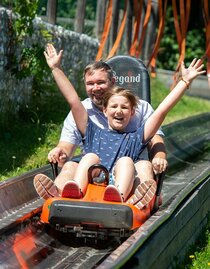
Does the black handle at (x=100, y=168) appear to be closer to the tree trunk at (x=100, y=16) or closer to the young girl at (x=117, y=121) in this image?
the young girl at (x=117, y=121)

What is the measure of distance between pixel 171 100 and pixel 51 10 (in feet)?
19.5

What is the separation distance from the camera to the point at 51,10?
1087 centimetres

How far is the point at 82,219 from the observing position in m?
4.76

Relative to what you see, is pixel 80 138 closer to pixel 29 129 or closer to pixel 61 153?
pixel 61 153

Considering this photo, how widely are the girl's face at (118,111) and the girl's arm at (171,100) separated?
0.15m

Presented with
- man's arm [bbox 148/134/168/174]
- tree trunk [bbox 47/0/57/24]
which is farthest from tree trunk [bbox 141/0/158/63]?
man's arm [bbox 148/134/168/174]

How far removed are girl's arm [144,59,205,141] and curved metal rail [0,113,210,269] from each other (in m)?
0.49

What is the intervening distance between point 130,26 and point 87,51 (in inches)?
112

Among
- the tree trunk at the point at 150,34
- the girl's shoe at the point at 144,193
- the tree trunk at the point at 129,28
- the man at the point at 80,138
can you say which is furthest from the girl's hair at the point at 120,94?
the tree trunk at the point at 150,34

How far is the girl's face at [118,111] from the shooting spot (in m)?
5.25

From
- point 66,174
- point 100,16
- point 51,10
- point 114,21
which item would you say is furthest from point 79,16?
point 66,174

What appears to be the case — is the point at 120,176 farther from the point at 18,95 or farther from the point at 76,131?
the point at 18,95

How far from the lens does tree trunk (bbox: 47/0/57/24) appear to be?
10852 mm

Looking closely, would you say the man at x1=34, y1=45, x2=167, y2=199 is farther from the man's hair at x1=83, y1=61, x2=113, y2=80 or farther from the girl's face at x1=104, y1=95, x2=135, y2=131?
the girl's face at x1=104, y1=95, x2=135, y2=131
